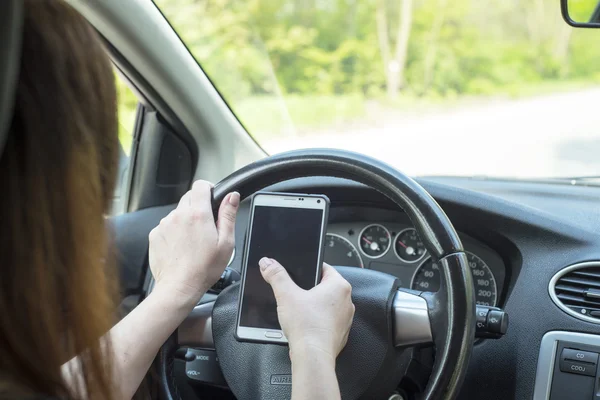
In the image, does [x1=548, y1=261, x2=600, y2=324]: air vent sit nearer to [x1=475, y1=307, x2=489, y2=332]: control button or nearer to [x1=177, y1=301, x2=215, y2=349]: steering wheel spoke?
[x1=475, y1=307, x2=489, y2=332]: control button

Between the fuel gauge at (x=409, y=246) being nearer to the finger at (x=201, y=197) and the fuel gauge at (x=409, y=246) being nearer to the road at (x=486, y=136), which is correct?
the finger at (x=201, y=197)

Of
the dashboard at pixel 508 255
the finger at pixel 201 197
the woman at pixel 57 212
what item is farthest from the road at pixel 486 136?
the woman at pixel 57 212

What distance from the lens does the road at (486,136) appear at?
4.89 metres

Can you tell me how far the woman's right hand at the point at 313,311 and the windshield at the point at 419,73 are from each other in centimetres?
296

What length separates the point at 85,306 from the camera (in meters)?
1.07

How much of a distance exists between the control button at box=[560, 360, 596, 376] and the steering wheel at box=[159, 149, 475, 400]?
1.50 ft

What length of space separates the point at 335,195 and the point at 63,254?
4.27 ft

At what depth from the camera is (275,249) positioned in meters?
1.58

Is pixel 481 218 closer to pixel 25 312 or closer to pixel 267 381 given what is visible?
pixel 267 381

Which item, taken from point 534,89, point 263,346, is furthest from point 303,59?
point 263,346

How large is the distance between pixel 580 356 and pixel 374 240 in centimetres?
69

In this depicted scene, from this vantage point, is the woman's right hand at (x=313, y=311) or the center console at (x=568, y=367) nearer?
the woman's right hand at (x=313, y=311)

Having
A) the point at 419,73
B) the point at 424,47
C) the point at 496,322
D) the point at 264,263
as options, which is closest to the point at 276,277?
the point at 264,263

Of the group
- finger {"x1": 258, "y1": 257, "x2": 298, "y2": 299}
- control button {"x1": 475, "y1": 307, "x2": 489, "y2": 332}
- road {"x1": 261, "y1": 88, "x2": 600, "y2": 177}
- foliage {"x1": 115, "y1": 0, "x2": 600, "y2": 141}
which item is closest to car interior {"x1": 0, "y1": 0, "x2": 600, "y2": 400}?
control button {"x1": 475, "y1": 307, "x2": 489, "y2": 332}
